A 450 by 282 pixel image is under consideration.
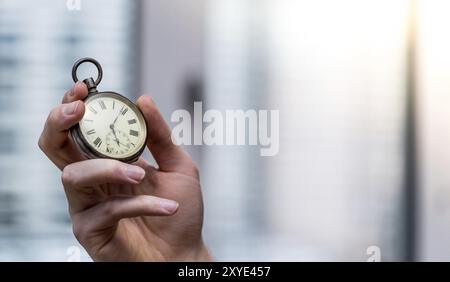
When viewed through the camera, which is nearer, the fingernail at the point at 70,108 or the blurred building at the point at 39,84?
the fingernail at the point at 70,108

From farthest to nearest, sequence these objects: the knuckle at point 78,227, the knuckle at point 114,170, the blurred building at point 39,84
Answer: the blurred building at point 39,84, the knuckle at point 78,227, the knuckle at point 114,170

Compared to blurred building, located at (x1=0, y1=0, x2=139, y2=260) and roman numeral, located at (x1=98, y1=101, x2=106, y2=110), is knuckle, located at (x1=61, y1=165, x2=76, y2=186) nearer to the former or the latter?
roman numeral, located at (x1=98, y1=101, x2=106, y2=110)

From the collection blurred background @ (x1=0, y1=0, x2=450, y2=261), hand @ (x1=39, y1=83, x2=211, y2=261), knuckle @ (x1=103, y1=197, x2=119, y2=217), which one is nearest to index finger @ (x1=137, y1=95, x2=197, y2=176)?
hand @ (x1=39, y1=83, x2=211, y2=261)

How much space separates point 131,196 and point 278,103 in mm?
726

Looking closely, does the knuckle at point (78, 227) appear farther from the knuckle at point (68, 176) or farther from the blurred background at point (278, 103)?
the blurred background at point (278, 103)

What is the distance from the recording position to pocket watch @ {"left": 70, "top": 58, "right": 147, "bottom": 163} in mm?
832

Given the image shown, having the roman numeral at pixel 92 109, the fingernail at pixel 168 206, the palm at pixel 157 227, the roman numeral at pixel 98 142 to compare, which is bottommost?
Answer: the palm at pixel 157 227

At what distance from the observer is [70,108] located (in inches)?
31.0

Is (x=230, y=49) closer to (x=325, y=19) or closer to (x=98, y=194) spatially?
(x=325, y=19)

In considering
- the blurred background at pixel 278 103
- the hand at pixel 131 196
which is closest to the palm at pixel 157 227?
the hand at pixel 131 196

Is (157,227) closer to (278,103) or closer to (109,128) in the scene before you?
(109,128)

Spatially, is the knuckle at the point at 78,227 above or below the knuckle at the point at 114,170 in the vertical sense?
below

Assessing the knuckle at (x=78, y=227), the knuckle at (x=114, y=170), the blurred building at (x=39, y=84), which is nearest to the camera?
the knuckle at (x=114, y=170)

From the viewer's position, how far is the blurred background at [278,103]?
1.38 metres
